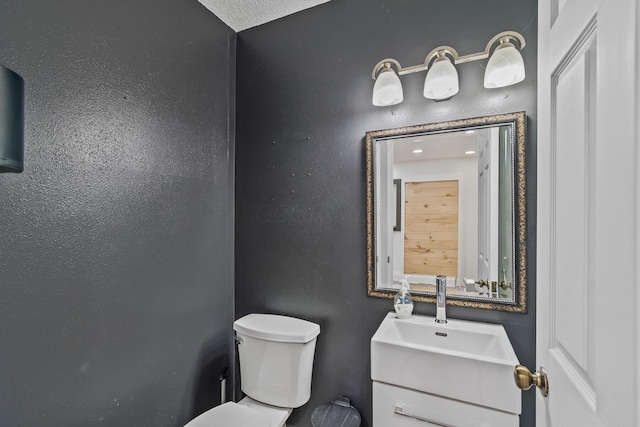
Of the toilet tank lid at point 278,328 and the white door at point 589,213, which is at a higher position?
the white door at point 589,213

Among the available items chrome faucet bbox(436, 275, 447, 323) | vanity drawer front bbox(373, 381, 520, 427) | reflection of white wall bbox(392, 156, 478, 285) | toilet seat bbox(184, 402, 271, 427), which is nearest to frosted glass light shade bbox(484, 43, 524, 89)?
reflection of white wall bbox(392, 156, 478, 285)

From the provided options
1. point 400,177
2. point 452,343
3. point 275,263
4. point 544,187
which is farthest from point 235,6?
point 452,343

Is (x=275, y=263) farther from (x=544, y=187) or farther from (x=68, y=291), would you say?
(x=544, y=187)

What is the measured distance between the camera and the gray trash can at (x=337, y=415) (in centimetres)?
145

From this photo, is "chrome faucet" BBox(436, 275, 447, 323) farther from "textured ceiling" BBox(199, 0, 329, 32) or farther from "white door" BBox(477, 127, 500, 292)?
"textured ceiling" BBox(199, 0, 329, 32)

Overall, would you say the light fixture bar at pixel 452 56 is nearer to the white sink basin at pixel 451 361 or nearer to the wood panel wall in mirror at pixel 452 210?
the wood panel wall in mirror at pixel 452 210

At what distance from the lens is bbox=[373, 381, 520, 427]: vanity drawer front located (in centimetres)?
105

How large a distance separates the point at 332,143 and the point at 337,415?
1.40 meters

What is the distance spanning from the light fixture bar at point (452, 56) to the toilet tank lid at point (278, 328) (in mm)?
1317

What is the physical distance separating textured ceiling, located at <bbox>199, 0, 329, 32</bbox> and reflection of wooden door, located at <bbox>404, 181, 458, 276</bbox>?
1.22m

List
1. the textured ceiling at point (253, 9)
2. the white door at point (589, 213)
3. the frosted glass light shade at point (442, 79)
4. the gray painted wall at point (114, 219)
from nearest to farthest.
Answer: the white door at point (589, 213)
the gray painted wall at point (114, 219)
the frosted glass light shade at point (442, 79)
the textured ceiling at point (253, 9)

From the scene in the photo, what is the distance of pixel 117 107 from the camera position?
1285 mm

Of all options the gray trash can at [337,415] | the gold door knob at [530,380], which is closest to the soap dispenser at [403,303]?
the gray trash can at [337,415]

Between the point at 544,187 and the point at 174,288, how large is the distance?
159 centimetres
